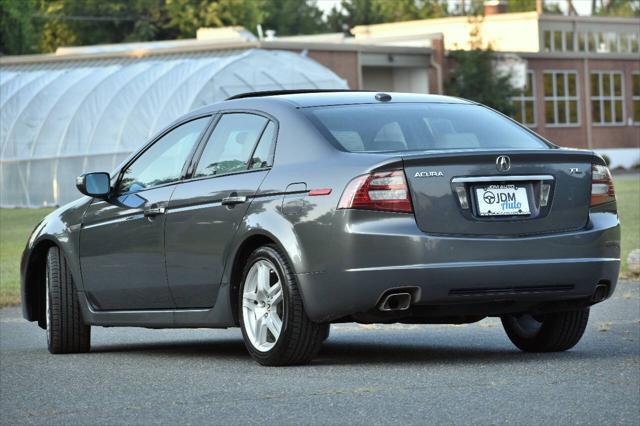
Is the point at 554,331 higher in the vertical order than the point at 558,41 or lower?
higher

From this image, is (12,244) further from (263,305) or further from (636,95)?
(636,95)

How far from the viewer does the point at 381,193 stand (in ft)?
27.5

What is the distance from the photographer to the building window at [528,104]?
6794 cm

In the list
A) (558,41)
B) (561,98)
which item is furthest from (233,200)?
(558,41)

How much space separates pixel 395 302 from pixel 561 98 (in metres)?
62.2

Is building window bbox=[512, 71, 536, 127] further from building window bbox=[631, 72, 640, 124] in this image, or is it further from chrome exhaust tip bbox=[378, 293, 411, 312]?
chrome exhaust tip bbox=[378, 293, 411, 312]

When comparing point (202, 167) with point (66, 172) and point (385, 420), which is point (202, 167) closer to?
point (385, 420)

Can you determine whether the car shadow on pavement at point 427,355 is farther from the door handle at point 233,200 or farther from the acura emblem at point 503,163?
the acura emblem at point 503,163

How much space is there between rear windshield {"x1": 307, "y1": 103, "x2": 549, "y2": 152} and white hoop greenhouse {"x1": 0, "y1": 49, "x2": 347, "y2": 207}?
35.6 m

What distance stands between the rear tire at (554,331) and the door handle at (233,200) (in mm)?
1811

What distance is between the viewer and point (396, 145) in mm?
8945

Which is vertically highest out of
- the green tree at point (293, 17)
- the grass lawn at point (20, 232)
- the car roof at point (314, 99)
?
the car roof at point (314, 99)

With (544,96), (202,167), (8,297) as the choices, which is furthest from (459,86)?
(202,167)

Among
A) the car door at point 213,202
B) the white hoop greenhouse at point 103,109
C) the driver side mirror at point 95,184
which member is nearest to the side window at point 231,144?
the car door at point 213,202
